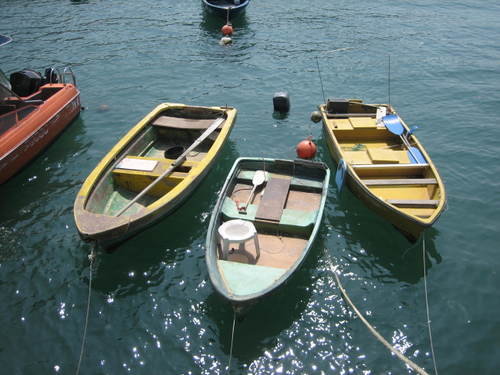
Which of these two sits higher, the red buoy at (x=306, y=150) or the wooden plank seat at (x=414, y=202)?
the wooden plank seat at (x=414, y=202)

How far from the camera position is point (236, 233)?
28.2 feet

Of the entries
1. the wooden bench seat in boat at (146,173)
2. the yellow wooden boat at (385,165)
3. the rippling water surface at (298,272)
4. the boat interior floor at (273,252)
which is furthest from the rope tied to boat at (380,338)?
the wooden bench seat in boat at (146,173)

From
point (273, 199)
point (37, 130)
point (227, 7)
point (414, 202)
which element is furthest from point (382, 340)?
point (227, 7)

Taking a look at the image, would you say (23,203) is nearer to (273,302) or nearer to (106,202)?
(106,202)

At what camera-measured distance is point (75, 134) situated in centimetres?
1527

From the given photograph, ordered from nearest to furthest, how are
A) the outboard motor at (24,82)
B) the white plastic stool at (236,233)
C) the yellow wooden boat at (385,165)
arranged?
the white plastic stool at (236,233) < the yellow wooden boat at (385,165) < the outboard motor at (24,82)

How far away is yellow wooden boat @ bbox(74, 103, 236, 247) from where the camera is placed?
9047 millimetres

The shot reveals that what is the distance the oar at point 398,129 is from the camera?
11430 millimetres

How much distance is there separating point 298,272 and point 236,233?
6.04ft

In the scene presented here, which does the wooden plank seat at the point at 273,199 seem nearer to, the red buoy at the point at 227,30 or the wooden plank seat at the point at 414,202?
the wooden plank seat at the point at 414,202

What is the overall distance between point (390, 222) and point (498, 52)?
17.0 meters

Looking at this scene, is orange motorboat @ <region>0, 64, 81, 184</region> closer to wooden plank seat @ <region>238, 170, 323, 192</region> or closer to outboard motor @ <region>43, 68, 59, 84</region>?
outboard motor @ <region>43, 68, 59, 84</region>

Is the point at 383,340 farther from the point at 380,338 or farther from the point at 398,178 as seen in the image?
the point at 398,178

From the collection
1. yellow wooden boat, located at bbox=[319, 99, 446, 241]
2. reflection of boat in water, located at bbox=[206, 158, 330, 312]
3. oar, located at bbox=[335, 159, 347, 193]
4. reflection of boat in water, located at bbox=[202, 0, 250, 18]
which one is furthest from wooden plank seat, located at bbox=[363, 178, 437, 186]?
reflection of boat in water, located at bbox=[202, 0, 250, 18]
